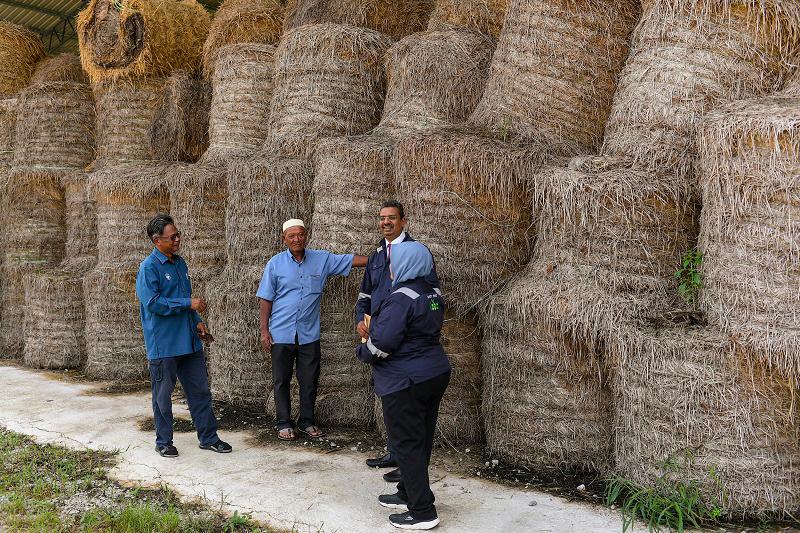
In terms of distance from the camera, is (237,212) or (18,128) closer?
(237,212)

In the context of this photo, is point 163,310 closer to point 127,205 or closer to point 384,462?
point 384,462

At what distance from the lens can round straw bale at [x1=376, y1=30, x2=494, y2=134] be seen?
19.2ft

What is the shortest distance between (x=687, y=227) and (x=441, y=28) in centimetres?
305

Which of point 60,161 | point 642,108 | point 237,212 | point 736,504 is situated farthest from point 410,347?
point 60,161

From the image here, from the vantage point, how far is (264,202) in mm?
6391

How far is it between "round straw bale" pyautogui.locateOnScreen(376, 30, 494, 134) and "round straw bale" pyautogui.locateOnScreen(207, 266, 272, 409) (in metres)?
1.93

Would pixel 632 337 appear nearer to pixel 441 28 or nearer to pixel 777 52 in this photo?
pixel 777 52

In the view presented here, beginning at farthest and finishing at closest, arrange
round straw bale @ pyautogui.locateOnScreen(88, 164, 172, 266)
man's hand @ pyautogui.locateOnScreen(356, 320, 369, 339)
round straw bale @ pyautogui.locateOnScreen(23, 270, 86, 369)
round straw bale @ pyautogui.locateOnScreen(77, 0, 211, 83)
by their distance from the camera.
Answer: round straw bale @ pyautogui.locateOnScreen(23, 270, 86, 369)
round straw bale @ pyautogui.locateOnScreen(77, 0, 211, 83)
round straw bale @ pyautogui.locateOnScreen(88, 164, 172, 266)
man's hand @ pyautogui.locateOnScreen(356, 320, 369, 339)

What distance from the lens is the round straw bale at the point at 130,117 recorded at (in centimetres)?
846

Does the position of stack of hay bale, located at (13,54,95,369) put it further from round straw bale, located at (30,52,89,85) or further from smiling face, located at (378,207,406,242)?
smiling face, located at (378,207,406,242)

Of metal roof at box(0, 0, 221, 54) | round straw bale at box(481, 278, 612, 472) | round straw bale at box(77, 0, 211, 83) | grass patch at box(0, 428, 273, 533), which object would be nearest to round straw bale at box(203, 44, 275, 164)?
round straw bale at box(77, 0, 211, 83)

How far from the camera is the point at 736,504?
3.73 meters

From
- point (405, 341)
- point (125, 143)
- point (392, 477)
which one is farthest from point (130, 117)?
point (405, 341)

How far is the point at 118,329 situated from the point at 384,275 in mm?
4690
